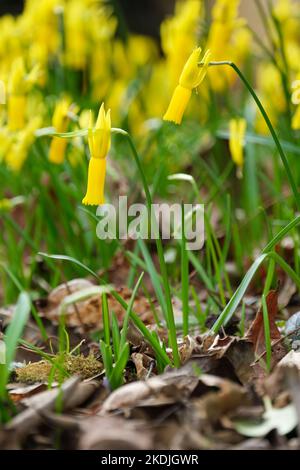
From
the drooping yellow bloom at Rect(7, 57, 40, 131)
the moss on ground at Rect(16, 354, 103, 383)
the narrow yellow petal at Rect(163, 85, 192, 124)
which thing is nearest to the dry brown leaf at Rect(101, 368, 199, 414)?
the moss on ground at Rect(16, 354, 103, 383)

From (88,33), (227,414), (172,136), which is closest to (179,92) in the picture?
(227,414)

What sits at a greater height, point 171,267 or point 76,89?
point 76,89

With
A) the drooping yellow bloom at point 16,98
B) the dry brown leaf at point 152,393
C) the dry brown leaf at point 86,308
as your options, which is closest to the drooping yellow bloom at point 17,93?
the drooping yellow bloom at point 16,98

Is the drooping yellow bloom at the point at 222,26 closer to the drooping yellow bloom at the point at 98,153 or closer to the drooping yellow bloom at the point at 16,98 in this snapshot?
the drooping yellow bloom at the point at 16,98

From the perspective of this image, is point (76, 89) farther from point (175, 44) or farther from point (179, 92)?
point (179, 92)

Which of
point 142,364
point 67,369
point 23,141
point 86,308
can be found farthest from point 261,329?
point 23,141

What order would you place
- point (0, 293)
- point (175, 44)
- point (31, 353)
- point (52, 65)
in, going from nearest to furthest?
point (31, 353)
point (0, 293)
point (175, 44)
point (52, 65)
